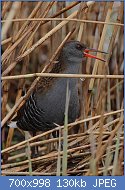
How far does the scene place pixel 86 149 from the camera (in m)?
2.49

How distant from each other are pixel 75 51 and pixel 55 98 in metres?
0.27

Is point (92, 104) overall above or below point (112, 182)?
above

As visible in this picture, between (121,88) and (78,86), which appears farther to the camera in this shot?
(121,88)

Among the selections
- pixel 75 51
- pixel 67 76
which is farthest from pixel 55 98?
pixel 67 76

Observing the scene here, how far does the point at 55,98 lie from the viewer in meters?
2.70

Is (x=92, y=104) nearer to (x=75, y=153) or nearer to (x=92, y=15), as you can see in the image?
(x=75, y=153)

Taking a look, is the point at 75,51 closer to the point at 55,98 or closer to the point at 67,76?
the point at 55,98

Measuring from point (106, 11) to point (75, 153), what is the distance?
2.54 ft

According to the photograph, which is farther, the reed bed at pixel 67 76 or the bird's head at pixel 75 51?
the bird's head at pixel 75 51

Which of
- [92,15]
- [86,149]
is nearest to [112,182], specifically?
[86,149]

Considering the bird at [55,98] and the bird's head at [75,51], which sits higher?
the bird's head at [75,51]

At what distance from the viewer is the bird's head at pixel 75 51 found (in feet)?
8.96

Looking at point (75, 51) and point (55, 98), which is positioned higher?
point (75, 51)

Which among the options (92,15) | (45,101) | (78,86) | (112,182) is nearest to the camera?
(112,182)
